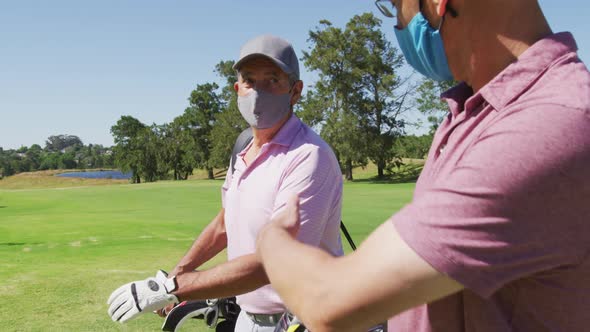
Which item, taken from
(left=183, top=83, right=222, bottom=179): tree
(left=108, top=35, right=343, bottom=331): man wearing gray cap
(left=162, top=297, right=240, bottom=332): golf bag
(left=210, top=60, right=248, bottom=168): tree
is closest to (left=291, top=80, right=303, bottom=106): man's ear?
(left=108, top=35, right=343, bottom=331): man wearing gray cap

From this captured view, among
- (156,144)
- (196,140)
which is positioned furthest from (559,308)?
(156,144)

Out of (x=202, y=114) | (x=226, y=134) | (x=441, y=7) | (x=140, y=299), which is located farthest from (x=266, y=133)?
(x=202, y=114)

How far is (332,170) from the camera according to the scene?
2.98 meters

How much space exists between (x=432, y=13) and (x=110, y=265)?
9.20 m

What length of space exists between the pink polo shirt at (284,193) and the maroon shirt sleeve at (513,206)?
1.58m

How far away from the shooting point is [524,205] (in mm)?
1141

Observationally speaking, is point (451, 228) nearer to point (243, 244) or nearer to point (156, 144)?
point (243, 244)

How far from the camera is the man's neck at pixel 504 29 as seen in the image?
1.38m

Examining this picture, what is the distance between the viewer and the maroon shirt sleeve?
1.14m

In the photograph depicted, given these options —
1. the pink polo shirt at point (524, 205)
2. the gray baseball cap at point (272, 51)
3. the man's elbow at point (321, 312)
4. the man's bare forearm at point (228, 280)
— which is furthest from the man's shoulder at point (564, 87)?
the gray baseball cap at point (272, 51)

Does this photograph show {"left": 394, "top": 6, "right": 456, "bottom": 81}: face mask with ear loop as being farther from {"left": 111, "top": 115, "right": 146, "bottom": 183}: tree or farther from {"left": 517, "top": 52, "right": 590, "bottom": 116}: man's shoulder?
{"left": 111, "top": 115, "right": 146, "bottom": 183}: tree

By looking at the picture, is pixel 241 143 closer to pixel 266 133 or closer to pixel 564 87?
pixel 266 133

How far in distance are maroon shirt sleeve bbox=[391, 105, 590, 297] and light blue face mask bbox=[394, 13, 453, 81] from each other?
19.3 inches

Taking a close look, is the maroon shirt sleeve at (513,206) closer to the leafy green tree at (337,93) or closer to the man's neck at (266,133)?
the man's neck at (266,133)
